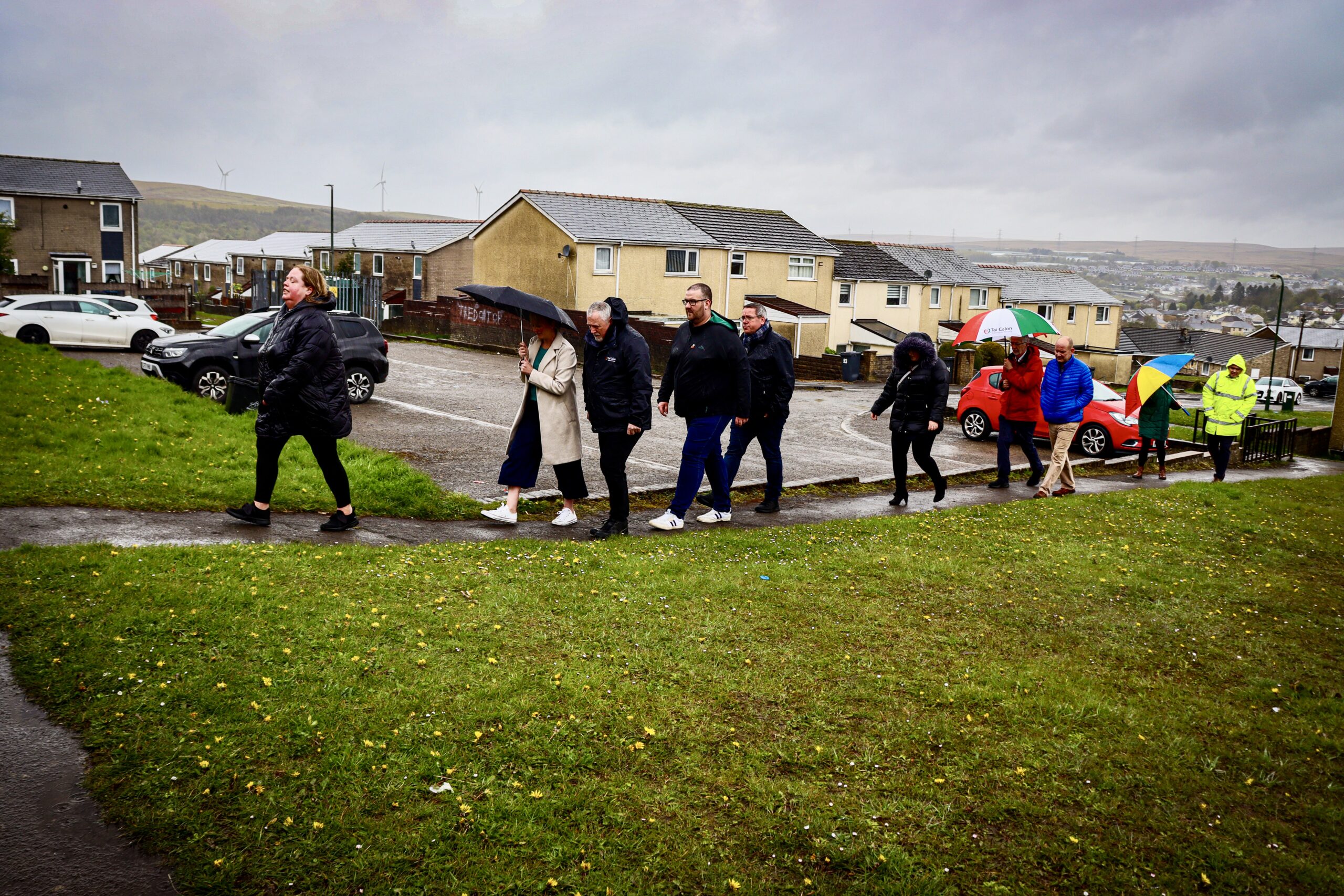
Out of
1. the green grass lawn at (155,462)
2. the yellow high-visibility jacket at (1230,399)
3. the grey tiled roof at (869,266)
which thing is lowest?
the green grass lawn at (155,462)

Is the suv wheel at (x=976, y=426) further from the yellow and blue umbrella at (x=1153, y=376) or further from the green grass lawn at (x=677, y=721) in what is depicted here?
the green grass lawn at (x=677, y=721)

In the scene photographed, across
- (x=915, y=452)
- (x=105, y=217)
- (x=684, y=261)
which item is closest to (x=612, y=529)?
(x=915, y=452)

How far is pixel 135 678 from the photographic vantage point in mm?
4574

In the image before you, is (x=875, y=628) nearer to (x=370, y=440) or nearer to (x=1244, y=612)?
(x=1244, y=612)

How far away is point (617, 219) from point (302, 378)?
37.4m

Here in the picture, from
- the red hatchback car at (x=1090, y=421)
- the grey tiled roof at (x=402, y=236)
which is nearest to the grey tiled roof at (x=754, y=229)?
the grey tiled roof at (x=402, y=236)

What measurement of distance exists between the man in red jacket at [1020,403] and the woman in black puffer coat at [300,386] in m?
8.24

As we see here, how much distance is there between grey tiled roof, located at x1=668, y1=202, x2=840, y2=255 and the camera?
46.1m

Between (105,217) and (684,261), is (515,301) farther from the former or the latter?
(105,217)

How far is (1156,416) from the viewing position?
1585cm

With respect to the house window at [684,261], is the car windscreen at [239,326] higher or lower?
lower

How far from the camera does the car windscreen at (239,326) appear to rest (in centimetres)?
1650

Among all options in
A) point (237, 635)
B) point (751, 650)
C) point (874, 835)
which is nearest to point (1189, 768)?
point (874, 835)

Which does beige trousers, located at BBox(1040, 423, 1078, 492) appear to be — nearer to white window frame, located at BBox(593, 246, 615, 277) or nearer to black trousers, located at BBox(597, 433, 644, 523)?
black trousers, located at BBox(597, 433, 644, 523)
